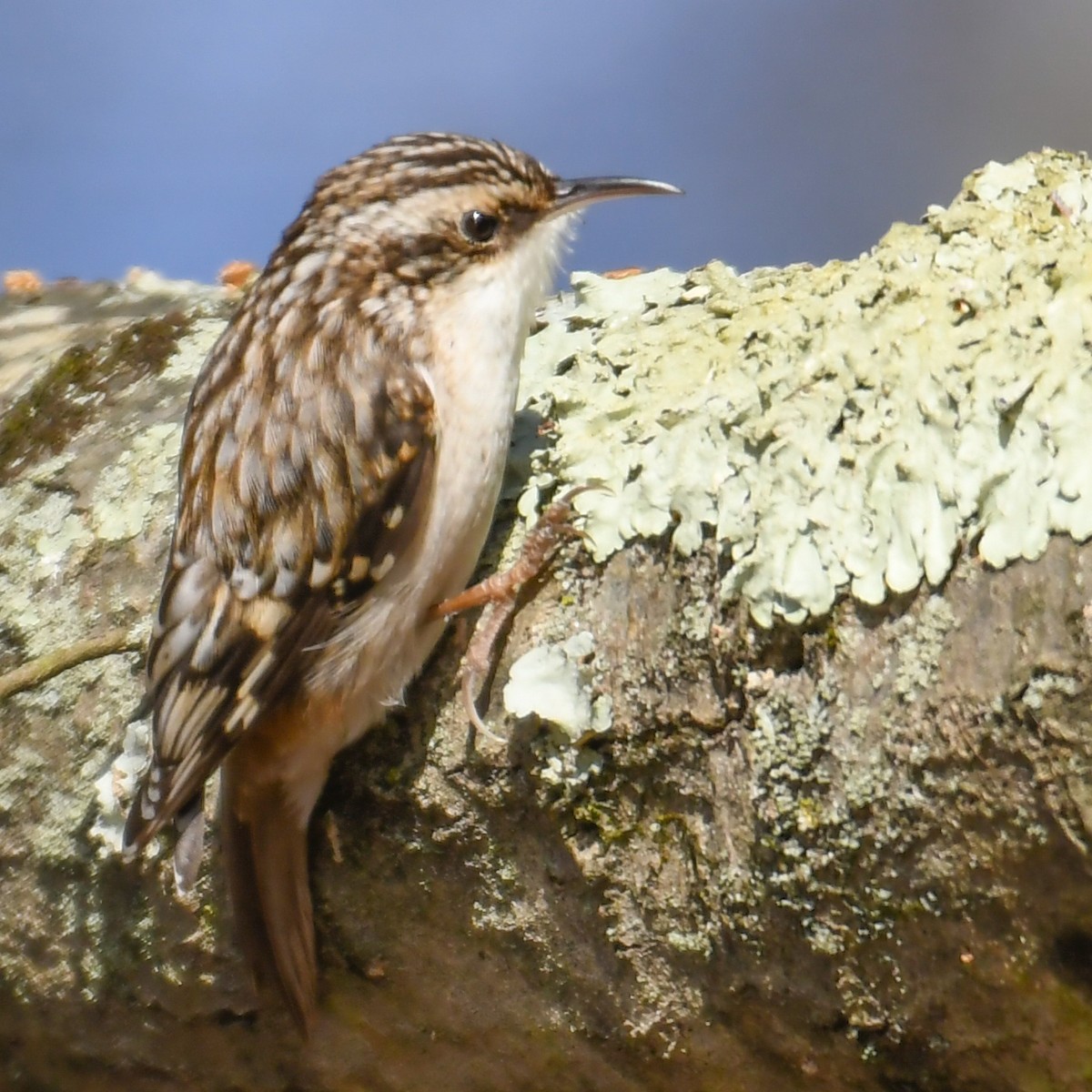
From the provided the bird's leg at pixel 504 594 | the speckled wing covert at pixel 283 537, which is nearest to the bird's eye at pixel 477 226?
the speckled wing covert at pixel 283 537

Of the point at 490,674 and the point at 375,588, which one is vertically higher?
the point at 375,588

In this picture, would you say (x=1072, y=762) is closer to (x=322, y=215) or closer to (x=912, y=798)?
(x=912, y=798)

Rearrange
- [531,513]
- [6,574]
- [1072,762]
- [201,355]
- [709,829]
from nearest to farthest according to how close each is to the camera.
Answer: [1072,762]
[709,829]
[531,513]
[6,574]
[201,355]

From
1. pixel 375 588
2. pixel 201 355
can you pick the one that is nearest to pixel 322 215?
pixel 201 355

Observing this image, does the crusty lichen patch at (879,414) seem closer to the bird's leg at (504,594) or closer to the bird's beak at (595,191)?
the bird's leg at (504,594)

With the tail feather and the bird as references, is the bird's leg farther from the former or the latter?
the tail feather

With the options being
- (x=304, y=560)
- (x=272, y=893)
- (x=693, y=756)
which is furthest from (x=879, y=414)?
(x=272, y=893)

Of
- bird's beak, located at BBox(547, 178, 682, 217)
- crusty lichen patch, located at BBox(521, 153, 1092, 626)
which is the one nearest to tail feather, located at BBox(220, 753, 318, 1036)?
crusty lichen patch, located at BBox(521, 153, 1092, 626)
